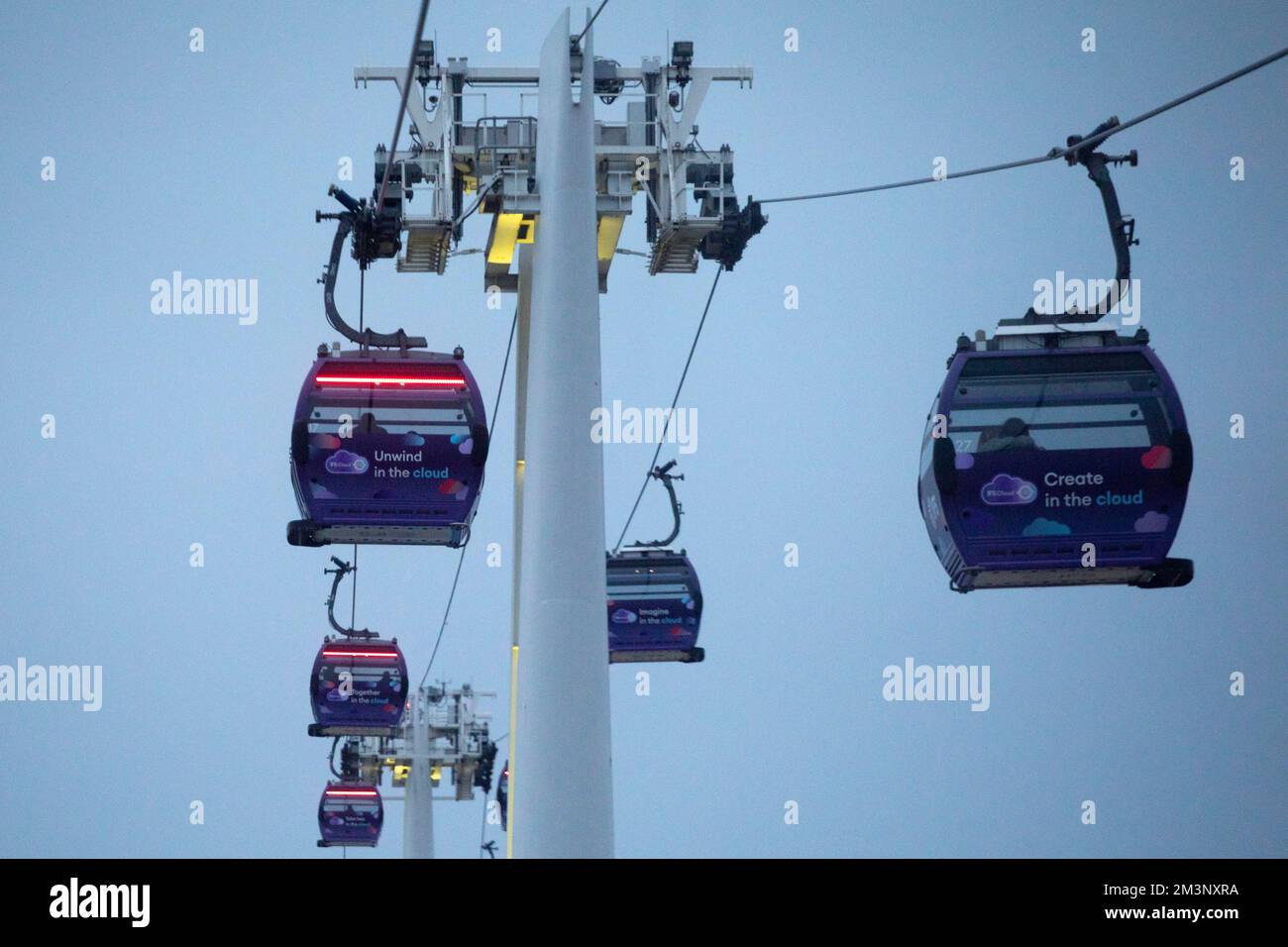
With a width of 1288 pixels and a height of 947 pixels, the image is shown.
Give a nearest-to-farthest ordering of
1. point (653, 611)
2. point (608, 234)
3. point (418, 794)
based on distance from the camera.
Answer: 1. point (608, 234)
2. point (653, 611)
3. point (418, 794)

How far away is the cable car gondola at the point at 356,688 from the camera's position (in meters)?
21.6

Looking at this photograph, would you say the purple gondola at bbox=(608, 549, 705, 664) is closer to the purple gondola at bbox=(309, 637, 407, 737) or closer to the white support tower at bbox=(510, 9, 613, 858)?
the purple gondola at bbox=(309, 637, 407, 737)

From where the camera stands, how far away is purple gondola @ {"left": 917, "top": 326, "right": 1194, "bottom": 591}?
1055 cm

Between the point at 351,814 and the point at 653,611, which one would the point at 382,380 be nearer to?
the point at 653,611

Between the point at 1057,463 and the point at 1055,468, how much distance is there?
0.04 meters

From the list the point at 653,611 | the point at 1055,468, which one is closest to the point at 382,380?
the point at 1055,468

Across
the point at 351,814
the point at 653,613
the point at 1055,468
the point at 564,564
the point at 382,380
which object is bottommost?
the point at 351,814

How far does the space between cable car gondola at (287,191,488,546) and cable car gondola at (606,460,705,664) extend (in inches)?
201

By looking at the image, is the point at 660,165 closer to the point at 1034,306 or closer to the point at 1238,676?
the point at 1034,306

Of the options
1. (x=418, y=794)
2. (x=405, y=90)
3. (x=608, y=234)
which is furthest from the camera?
(x=418, y=794)

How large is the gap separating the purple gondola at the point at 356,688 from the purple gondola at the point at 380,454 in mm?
9639

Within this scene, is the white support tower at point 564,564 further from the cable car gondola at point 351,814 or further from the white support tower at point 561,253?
the cable car gondola at point 351,814

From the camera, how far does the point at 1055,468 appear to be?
1066 centimetres
